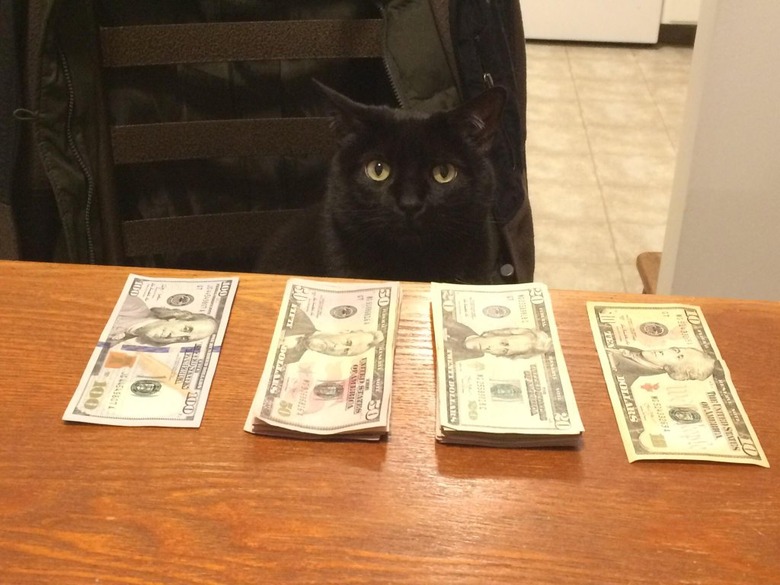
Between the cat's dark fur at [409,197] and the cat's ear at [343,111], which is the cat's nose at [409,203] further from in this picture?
the cat's ear at [343,111]

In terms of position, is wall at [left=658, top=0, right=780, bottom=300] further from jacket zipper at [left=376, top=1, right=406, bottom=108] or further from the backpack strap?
the backpack strap

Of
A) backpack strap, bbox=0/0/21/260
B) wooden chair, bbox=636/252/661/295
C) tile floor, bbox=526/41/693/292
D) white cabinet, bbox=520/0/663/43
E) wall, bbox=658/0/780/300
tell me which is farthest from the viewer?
white cabinet, bbox=520/0/663/43

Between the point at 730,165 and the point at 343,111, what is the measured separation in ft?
2.47

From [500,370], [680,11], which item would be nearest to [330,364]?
[500,370]

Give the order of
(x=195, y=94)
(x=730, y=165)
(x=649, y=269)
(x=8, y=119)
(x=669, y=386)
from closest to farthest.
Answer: (x=669, y=386) < (x=8, y=119) < (x=195, y=94) < (x=730, y=165) < (x=649, y=269)

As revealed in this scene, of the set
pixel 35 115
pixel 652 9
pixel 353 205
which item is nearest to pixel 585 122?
pixel 652 9

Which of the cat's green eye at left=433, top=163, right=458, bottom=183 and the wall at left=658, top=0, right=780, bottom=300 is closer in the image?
the cat's green eye at left=433, top=163, right=458, bottom=183

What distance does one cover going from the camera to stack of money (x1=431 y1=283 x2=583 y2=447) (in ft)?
2.24

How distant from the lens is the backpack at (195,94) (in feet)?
3.65

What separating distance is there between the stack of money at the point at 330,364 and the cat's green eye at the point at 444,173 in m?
0.31

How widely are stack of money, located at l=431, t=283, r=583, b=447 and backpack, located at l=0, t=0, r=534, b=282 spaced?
0.42 metres

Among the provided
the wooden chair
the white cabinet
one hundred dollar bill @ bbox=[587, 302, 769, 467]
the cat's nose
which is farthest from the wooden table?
the white cabinet

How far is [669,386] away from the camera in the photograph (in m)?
0.75

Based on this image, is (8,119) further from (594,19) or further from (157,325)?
(594,19)
